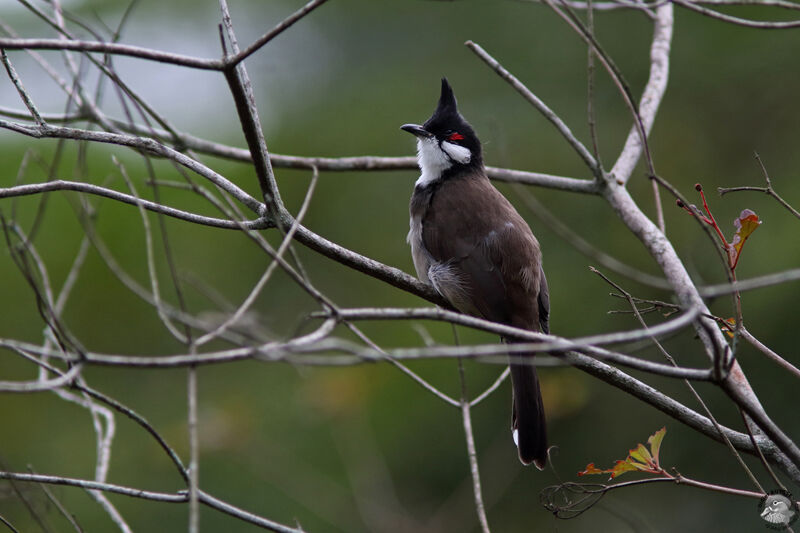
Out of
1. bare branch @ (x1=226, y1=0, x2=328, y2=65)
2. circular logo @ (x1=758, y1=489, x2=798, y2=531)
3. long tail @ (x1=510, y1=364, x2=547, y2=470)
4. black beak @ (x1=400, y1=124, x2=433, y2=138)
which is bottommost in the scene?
circular logo @ (x1=758, y1=489, x2=798, y2=531)

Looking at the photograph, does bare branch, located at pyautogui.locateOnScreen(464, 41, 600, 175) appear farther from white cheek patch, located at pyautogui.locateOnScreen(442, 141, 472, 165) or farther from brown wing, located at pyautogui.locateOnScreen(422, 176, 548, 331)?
white cheek patch, located at pyautogui.locateOnScreen(442, 141, 472, 165)

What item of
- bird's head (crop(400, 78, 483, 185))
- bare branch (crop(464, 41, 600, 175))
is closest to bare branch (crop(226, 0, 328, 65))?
bare branch (crop(464, 41, 600, 175))

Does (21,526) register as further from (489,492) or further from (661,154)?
(661,154)

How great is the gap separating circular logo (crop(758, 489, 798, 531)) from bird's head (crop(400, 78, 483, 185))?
90.5 inches

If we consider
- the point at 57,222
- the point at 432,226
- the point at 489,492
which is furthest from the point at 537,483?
the point at 57,222

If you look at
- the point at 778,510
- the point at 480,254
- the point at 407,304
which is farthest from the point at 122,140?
the point at 407,304

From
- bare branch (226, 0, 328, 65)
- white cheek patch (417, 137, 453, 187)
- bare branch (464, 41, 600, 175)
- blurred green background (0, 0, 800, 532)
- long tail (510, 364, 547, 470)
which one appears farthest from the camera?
blurred green background (0, 0, 800, 532)

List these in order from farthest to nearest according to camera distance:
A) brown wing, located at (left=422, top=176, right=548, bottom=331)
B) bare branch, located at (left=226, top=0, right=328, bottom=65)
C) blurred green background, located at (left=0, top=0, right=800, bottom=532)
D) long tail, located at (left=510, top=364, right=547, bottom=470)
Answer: blurred green background, located at (left=0, top=0, right=800, bottom=532) < brown wing, located at (left=422, top=176, right=548, bottom=331) < long tail, located at (left=510, top=364, right=547, bottom=470) < bare branch, located at (left=226, top=0, right=328, bottom=65)

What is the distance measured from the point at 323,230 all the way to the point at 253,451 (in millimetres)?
3210

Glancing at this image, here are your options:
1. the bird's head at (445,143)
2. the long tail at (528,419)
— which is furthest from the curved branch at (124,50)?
the bird's head at (445,143)

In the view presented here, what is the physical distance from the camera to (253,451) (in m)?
5.56

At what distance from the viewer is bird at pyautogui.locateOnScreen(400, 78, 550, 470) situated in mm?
3328

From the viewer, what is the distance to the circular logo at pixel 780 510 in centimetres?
224

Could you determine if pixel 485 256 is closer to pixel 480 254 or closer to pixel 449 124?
pixel 480 254
